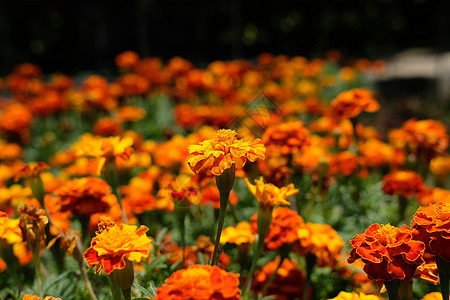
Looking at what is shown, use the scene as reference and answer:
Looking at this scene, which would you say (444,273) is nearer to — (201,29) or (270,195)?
(270,195)

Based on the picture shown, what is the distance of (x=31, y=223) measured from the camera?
120 cm

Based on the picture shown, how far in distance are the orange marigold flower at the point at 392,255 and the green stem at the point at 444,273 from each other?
3.4 inches

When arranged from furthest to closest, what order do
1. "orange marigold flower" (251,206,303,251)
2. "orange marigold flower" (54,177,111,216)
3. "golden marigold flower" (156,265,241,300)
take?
"orange marigold flower" (54,177,111,216)
"orange marigold flower" (251,206,303,251)
"golden marigold flower" (156,265,241,300)

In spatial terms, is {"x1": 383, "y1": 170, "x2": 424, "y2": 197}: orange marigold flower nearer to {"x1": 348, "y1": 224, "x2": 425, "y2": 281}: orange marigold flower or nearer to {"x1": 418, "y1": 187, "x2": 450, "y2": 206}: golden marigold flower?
{"x1": 418, "y1": 187, "x2": 450, "y2": 206}: golden marigold flower

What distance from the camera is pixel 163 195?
1952mm

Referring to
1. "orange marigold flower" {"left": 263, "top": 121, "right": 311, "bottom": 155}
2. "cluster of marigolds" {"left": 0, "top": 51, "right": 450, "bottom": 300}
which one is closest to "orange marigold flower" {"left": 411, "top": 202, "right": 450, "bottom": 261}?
"cluster of marigolds" {"left": 0, "top": 51, "right": 450, "bottom": 300}

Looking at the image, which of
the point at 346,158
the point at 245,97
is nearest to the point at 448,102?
the point at 245,97

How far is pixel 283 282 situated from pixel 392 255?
0.73 meters

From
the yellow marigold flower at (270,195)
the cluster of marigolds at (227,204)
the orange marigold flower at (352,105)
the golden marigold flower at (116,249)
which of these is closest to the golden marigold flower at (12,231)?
the cluster of marigolds at (227,204)

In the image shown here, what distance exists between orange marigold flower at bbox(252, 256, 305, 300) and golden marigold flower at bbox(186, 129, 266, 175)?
Result: 2.26ft

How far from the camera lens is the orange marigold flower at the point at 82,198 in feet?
4.86

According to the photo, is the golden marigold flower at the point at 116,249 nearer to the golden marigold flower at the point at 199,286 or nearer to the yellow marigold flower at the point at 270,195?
the golden marigold flower at the point at 199,286

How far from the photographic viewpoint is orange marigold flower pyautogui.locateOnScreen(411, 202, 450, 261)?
0.91 m

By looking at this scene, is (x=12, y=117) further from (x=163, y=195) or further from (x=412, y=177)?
(x=412, y=177)
